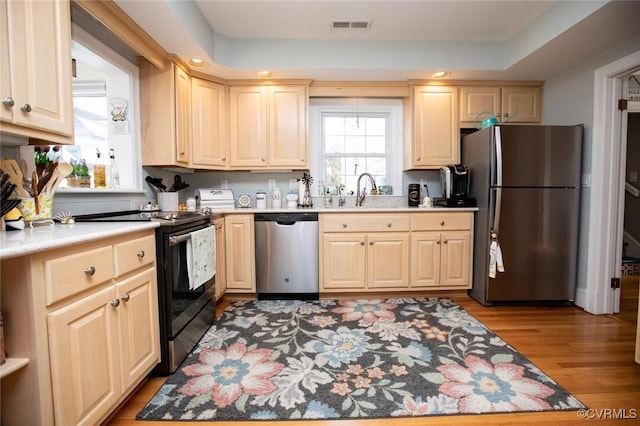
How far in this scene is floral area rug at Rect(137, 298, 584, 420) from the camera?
146 centimetres

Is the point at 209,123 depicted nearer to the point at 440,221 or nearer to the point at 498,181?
the point at 440,221

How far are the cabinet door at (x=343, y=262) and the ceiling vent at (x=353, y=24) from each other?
6.21ft

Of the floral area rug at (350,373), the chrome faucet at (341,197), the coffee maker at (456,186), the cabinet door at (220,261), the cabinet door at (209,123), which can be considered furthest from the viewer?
the chrome faucet at (341,197)

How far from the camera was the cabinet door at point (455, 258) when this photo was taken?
2965 millimetres

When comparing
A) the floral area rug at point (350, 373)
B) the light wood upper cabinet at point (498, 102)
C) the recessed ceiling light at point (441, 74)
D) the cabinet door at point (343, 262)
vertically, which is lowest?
the floral area rug at point (350, 373)

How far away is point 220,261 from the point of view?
283cm

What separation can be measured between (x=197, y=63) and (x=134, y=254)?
1995 millimetres

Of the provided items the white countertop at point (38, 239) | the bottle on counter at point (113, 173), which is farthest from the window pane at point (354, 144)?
the white countertop at point (38, 239)

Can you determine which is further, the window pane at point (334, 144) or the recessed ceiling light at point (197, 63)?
the window pane at point (334, 144)

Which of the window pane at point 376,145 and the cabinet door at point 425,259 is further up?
the window pane at point 376,145

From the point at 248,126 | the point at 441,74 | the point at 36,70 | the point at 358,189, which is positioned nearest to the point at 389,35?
the point at 441,74

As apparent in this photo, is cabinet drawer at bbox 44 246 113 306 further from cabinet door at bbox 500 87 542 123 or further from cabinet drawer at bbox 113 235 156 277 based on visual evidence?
cabinet door at bbox 500 87 542 123

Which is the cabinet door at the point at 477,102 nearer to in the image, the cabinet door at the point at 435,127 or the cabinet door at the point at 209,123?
the cabinet door at the point at 435,127

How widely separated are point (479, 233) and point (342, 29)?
2.32m
